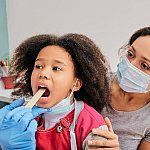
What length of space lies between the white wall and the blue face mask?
674mm

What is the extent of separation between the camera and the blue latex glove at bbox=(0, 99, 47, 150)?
782mm

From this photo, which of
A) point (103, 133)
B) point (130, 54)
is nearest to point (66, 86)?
point (103, 133)

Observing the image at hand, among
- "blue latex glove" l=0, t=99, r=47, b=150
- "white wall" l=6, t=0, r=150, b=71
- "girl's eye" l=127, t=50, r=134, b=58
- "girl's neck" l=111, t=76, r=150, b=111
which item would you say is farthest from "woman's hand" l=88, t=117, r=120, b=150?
"white wall" l=6, t=0, r=150, b=71

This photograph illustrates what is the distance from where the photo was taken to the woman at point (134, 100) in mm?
1076

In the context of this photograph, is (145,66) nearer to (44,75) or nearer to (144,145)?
(144,145)

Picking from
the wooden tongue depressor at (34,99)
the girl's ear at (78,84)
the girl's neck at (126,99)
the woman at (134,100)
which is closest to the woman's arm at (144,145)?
the woman at (134,100)

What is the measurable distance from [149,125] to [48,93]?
1.50 feet

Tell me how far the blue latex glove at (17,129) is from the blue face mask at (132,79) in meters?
0.51

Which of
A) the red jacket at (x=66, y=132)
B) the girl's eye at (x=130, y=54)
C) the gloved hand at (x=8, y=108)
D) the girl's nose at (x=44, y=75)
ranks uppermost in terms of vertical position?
the girl's eye at (x=130, y=54)

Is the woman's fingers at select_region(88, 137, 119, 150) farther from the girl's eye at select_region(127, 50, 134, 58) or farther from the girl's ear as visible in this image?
the girl's eye at select_region(127, 50, 134, 58)

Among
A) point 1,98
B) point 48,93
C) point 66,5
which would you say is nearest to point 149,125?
point 48,93

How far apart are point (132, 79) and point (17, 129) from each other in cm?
60

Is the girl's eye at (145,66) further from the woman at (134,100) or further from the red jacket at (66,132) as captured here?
the red jacket at (66,132)

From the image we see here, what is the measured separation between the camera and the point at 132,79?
1.16m
